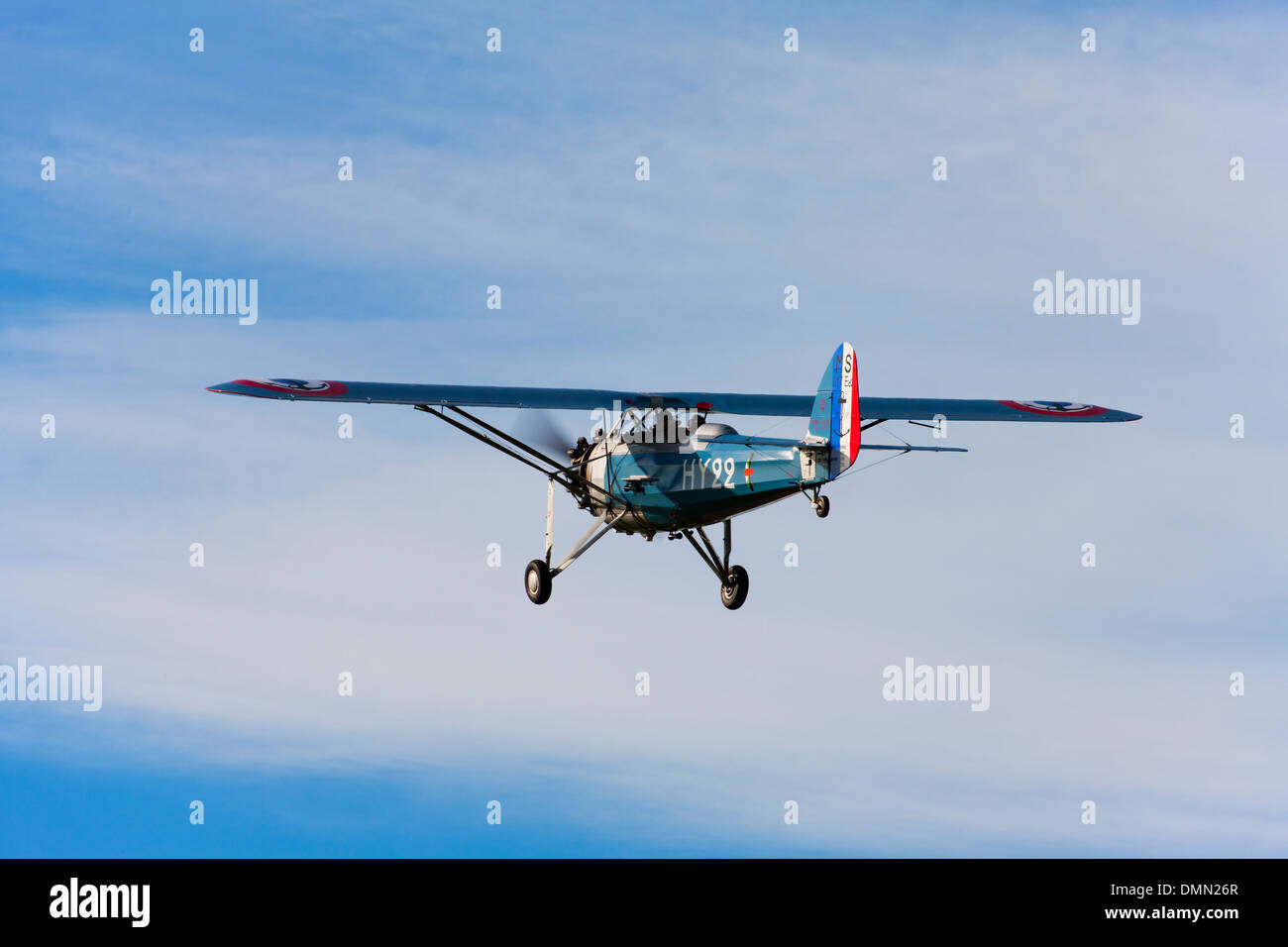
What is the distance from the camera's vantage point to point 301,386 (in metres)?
42.5

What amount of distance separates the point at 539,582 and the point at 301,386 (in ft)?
21.9

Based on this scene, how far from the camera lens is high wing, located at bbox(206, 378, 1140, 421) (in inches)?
1658

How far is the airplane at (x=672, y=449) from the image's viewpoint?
1558 inches

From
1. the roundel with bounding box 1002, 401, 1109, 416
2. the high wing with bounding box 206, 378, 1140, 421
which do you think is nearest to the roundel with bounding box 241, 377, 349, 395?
the high wing with bounding box 206, 378, 1140, 421

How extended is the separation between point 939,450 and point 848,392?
3.53 meters

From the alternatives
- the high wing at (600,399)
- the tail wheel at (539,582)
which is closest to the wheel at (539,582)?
the tail wheel at (539,582)

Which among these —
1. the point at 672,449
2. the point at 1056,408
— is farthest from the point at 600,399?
the point at 1056,408

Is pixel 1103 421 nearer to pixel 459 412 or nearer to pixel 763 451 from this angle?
pixel 763 451

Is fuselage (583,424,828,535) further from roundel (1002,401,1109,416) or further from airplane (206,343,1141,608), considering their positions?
roundel (1002,401,1109,416)

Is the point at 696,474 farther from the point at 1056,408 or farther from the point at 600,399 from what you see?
the point at 1056,408

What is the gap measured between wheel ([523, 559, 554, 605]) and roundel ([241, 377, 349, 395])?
5.70 meters

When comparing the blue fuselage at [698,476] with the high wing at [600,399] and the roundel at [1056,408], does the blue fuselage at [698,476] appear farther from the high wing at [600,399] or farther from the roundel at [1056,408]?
the roundel at [1056,408]
